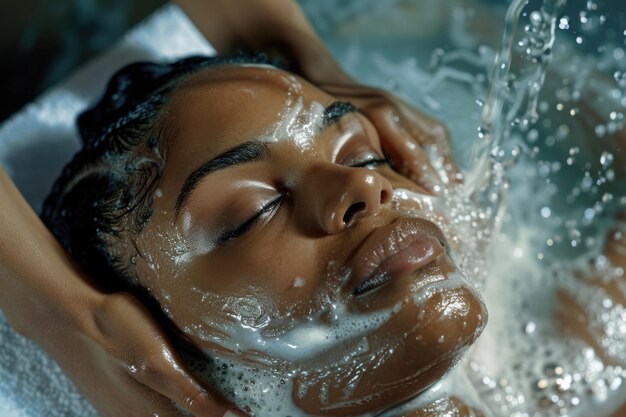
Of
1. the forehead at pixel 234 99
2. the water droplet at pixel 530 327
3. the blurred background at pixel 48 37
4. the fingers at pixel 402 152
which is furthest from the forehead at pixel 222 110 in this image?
the blurred background at pixel 48 37

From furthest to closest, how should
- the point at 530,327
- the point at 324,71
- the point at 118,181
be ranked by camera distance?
the point at 530,327, the point at 324,71, the point at 118,181

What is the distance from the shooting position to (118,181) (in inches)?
40.9

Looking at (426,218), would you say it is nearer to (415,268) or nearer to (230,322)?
(415,268)

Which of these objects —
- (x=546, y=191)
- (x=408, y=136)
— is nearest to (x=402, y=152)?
(x=408, y=136)

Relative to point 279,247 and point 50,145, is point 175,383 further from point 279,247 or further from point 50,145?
point 50,145

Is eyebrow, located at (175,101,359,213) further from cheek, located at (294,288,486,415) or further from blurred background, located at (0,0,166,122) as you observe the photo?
blurred background, located at (0,0,166,122)

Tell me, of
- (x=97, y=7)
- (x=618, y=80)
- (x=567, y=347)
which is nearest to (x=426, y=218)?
(x=567, y=347)

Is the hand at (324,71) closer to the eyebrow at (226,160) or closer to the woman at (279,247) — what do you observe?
the woman at (279,247)

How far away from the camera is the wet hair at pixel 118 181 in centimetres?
101

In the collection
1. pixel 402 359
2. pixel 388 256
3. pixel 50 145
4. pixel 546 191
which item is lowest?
pixel 546 191

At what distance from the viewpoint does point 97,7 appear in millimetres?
2039

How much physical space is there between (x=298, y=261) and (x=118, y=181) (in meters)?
0.28

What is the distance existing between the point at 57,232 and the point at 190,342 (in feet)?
1.02

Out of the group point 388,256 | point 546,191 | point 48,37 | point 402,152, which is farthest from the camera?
point 48,37
